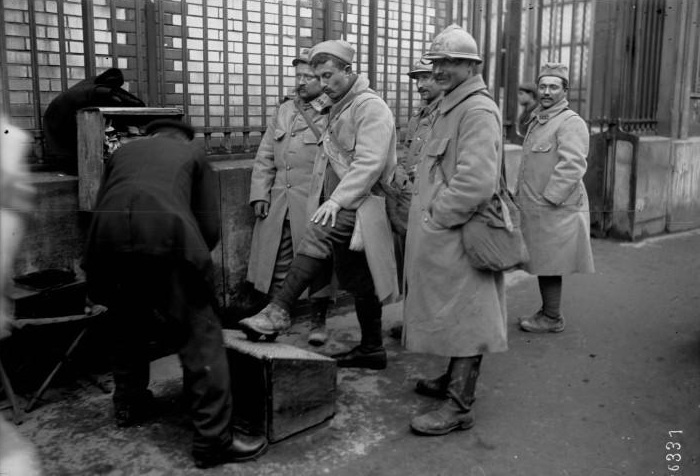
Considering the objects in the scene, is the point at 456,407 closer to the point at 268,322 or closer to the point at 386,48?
the point at 268,322

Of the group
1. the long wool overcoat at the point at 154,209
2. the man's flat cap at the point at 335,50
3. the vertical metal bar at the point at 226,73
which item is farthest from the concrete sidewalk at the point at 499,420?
the man's flat cap at the point at 335,50

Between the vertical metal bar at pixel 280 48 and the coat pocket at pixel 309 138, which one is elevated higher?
the vertical metal bar at pixel 280 48

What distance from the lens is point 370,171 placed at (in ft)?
14.5

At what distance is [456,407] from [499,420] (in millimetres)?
348

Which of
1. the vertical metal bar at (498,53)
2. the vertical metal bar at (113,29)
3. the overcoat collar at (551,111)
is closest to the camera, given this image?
the vertical metal bar at (113,29)

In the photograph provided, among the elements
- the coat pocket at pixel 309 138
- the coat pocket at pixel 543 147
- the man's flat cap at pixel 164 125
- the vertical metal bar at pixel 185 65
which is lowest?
the coat pocket at pixel 543 147

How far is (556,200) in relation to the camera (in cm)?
552

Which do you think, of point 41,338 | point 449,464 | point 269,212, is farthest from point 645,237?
point 41,338

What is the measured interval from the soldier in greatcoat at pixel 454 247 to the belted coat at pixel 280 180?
1.47 metres

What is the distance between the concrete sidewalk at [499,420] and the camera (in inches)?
137

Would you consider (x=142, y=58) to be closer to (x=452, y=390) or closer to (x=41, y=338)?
(x=41, y=338)

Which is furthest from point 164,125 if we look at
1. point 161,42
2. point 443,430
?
point 443,430

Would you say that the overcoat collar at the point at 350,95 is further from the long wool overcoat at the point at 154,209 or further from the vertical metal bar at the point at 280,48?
the vertical metal bar at the point at 280,48

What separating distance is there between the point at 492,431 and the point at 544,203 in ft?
7.73
